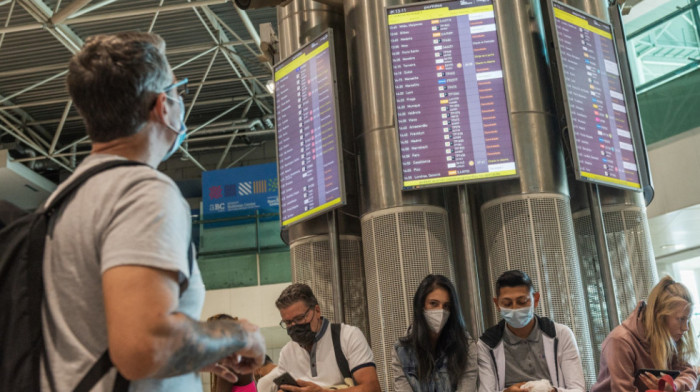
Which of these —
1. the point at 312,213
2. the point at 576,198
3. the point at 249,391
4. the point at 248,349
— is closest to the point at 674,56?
the point at 576,198

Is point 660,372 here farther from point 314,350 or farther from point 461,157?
point 461,157

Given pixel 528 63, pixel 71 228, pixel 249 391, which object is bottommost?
pixel 249 391

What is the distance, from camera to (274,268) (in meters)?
14.0

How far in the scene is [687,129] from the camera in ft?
33.5

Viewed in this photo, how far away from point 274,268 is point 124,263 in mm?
12926

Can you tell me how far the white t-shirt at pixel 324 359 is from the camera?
457 centimetres

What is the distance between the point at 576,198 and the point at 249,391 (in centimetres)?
345

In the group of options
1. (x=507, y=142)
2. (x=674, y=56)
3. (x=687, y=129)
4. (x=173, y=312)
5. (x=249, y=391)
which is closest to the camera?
(x=173, y=312)

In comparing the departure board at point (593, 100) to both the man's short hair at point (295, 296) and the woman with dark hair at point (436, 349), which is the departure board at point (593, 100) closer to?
the woman with dark hair at point (436, 349)

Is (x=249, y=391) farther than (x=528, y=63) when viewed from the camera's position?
No

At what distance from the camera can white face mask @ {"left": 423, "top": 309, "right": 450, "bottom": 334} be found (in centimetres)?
451

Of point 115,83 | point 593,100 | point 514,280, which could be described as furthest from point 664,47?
Answer: point 115,83

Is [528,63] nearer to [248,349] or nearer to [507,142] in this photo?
[507,142]

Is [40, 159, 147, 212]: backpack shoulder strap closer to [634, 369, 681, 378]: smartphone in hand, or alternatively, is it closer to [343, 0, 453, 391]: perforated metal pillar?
[634, 369, 681, 378]: smartphone in hand
